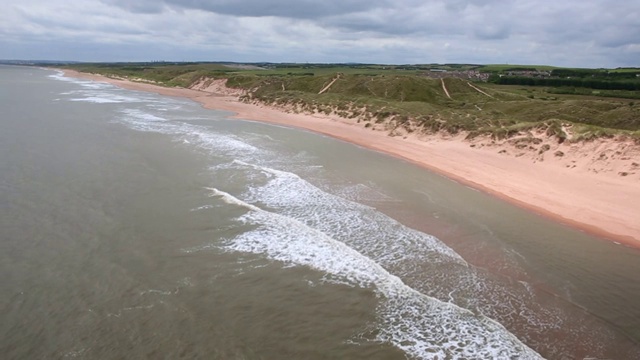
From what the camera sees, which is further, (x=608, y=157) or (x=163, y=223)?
(x=608, y=157)

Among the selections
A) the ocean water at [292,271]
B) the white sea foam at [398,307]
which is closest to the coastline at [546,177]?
the ocean water at [292,271]

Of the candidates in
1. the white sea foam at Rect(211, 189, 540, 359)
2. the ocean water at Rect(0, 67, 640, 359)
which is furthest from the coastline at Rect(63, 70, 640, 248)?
the white sea foam at Rect(211, 189, 540, 359)

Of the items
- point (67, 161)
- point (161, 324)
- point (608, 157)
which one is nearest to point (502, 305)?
point (161, 324)

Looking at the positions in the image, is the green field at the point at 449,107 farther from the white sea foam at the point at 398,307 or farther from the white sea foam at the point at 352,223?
the white sea foam at the point at 398,307

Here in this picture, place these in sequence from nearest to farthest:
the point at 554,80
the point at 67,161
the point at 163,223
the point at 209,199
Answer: the point at 163,223 → the point at 209,199 → the point at 67,161 → the point at 554,80

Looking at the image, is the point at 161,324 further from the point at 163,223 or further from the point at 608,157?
the point at 608,157

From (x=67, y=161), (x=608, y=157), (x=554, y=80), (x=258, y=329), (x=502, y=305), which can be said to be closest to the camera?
(x=258, y=329)

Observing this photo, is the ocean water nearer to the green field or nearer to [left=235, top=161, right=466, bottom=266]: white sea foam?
[left=235, top=161, right=466, bottom=266]: white sea foam
